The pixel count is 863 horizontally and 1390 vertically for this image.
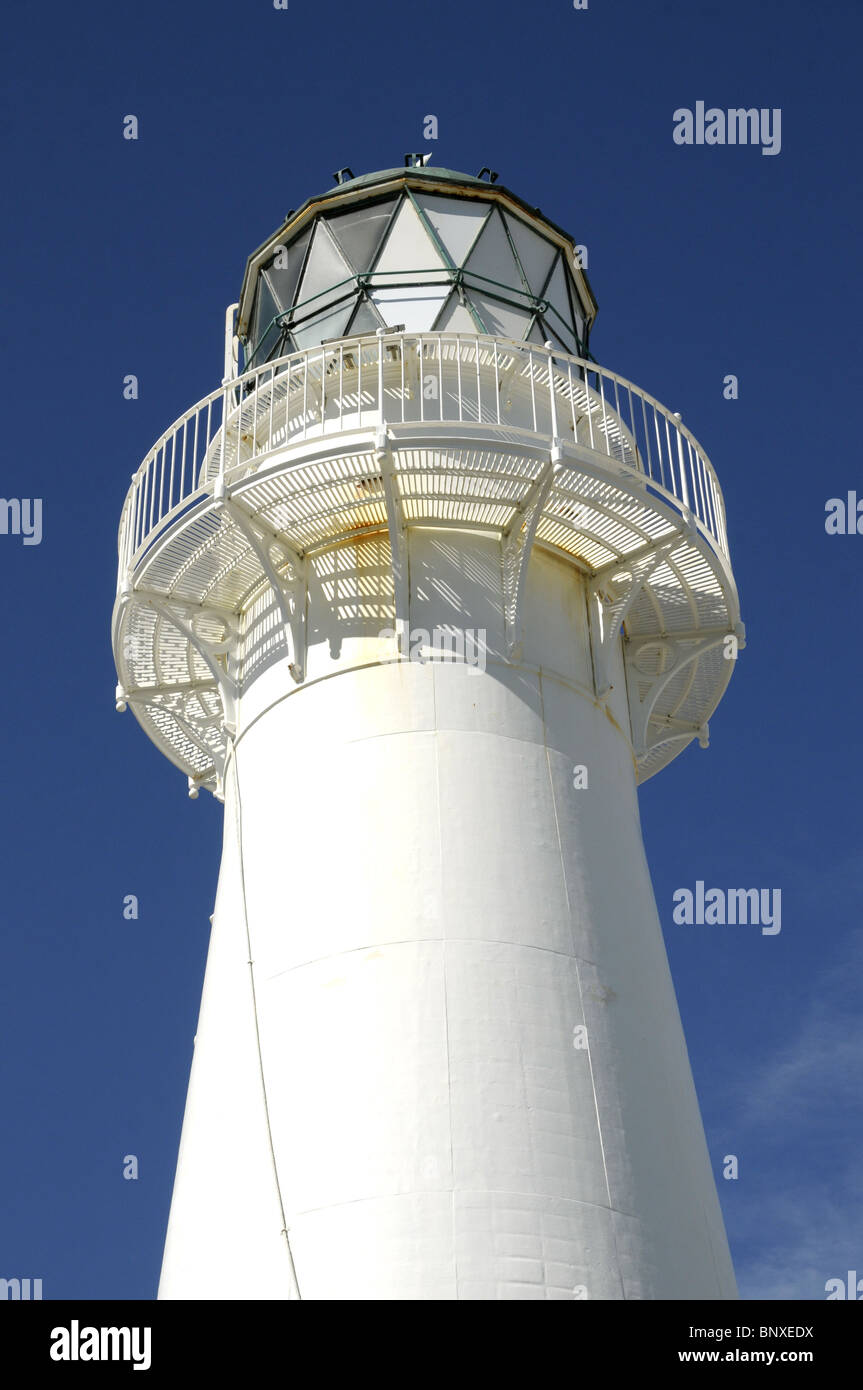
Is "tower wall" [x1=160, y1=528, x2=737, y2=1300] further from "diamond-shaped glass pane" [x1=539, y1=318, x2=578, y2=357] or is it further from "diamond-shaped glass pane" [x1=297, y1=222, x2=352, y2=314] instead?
"diamond-shaped glass pane" [x1=297, y1=222, x2=352, y2=314]

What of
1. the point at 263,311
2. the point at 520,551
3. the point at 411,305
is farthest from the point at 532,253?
the point at 520,551

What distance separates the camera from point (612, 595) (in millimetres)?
20781

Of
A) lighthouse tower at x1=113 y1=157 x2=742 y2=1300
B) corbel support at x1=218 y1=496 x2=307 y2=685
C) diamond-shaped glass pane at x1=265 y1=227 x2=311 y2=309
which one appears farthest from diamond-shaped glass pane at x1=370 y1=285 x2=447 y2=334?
corbel support at x1=218 y1=496 x2=307 y2=685

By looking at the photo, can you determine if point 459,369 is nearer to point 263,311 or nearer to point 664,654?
point 263,311

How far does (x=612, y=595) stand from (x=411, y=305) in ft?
14.8

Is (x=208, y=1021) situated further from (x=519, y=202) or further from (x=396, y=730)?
(x=519, y=202)

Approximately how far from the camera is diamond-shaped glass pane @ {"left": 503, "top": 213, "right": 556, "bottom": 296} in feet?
73.7

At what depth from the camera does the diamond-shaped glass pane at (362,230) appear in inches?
862

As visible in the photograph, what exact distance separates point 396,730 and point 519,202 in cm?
851

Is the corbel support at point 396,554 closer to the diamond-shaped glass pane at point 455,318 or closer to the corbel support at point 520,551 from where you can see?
the corbel support at point 520,551

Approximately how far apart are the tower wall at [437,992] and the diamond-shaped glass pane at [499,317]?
10.7 feet

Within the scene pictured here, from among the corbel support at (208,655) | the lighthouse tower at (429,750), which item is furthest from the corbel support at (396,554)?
the corbel support at (208,655)
